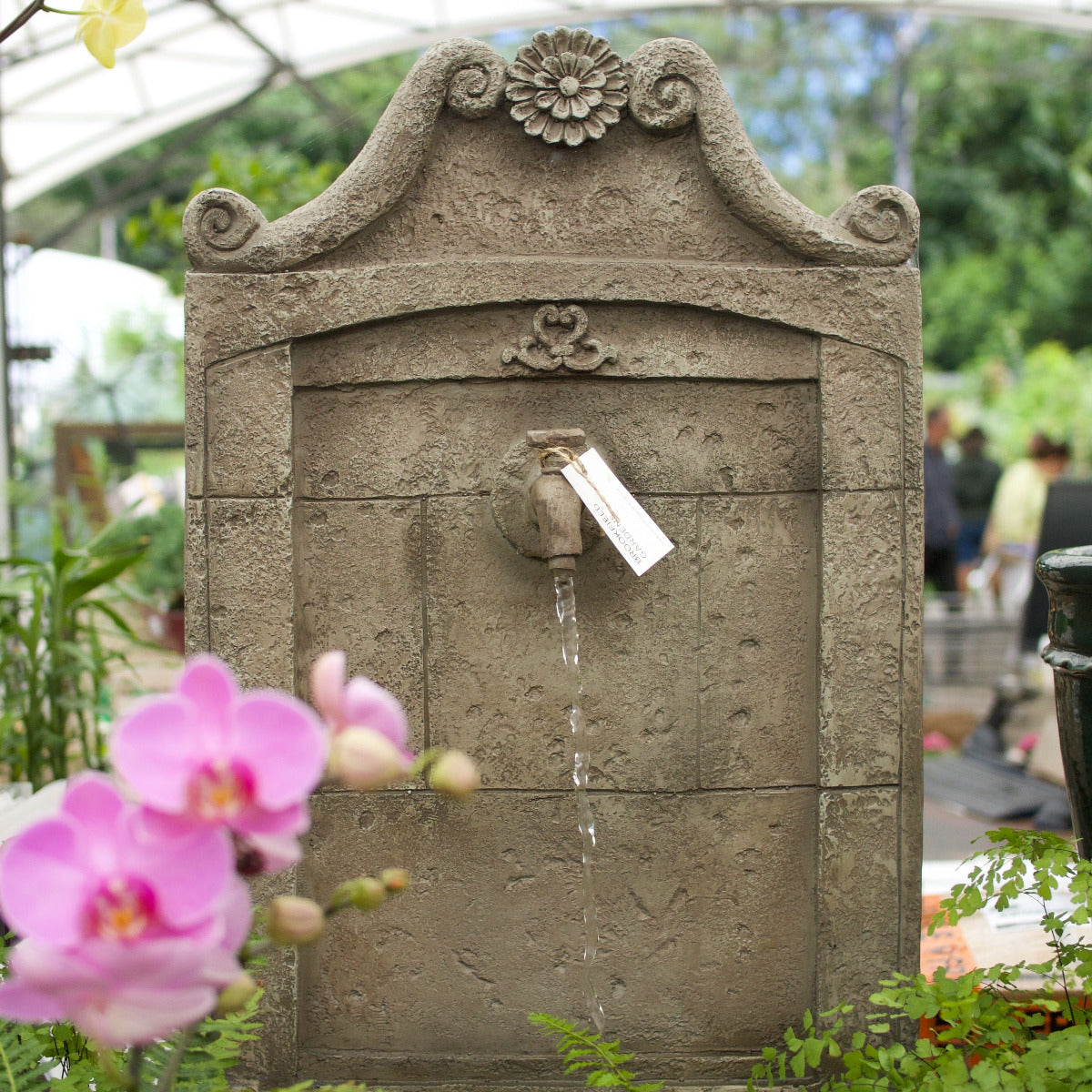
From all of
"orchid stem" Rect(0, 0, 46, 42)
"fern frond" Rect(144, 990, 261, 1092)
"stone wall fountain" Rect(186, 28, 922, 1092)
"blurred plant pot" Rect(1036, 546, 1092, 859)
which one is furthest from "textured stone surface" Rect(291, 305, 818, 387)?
"fern frond" Rect(144, 990, 261, 1092)

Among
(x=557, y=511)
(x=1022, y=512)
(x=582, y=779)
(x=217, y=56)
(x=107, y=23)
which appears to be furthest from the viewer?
(x=1022, y=512)

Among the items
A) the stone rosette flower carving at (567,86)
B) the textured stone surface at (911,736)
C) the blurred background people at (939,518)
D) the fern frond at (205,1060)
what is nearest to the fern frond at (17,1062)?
the fern frond at (205,1060)

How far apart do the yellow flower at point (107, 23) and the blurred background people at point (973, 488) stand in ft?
27.1

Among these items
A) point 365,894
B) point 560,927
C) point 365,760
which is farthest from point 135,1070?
point 560,927

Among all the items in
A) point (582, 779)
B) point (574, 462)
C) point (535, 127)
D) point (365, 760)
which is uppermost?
point (535, 127)

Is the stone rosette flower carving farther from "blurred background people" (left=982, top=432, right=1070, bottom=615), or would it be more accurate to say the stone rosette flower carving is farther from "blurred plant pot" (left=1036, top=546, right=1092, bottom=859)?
"blurred background people" (left=982, top=432, right=1070, bottom=615)

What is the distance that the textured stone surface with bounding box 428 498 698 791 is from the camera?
223 cm

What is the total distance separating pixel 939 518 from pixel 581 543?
5890 mm

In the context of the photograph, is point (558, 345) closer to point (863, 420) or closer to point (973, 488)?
point (863, 420)

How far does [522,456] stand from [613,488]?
0.73ft

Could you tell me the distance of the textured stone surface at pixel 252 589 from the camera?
84.7 inches

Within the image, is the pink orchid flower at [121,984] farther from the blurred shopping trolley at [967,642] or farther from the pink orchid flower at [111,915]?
the blurred shopping trolley at [967,642]

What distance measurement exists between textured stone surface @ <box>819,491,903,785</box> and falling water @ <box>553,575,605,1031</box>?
480 millimetres

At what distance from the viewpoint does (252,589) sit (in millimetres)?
2152
